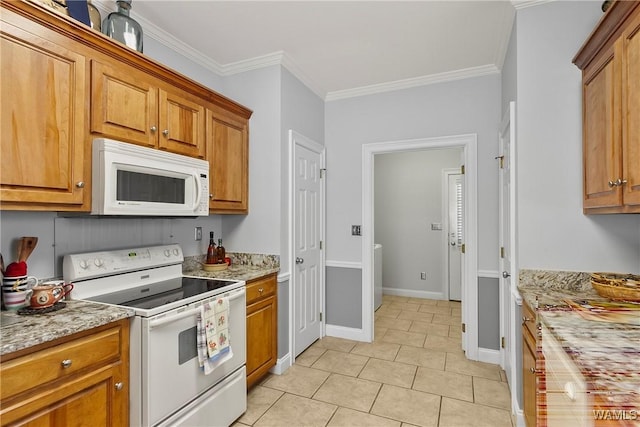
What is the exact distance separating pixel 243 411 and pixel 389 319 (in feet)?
8.05

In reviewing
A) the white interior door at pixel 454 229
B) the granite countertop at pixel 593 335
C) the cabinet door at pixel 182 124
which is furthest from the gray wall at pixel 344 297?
the white interior door at pixel 454 229

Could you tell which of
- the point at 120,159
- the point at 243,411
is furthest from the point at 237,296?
the point at 120,159

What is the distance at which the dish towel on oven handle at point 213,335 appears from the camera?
1.83 m

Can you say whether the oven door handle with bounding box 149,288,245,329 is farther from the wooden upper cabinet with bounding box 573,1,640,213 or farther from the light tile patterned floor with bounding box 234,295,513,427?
the wooden upper cabinet with bounding box 573,1,640,213

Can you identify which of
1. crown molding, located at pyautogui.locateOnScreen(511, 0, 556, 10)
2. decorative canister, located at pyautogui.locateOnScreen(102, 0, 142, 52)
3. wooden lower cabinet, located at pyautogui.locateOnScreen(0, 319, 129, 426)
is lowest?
wooden lower cabinet, located at pyautogui.locateOnScreen(0, 319, 129, 426)

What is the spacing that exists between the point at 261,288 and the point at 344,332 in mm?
1433

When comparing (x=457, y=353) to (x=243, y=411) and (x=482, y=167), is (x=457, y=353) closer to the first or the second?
(x=482, y=167)

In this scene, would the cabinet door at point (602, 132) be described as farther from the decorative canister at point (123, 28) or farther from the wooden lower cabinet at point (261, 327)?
the decorative canister at point (123, 28)

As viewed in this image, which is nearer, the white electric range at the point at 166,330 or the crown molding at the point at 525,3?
the white electric range at the point at 166,330

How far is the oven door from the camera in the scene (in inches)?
61.3

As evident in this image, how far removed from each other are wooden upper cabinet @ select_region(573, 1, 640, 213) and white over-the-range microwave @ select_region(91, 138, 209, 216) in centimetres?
233

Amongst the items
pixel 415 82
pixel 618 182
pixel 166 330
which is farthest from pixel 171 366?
pixel 415 82

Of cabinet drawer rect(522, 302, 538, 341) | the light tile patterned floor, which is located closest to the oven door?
the light tile patterned floor

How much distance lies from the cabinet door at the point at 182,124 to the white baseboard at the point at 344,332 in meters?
2.30
